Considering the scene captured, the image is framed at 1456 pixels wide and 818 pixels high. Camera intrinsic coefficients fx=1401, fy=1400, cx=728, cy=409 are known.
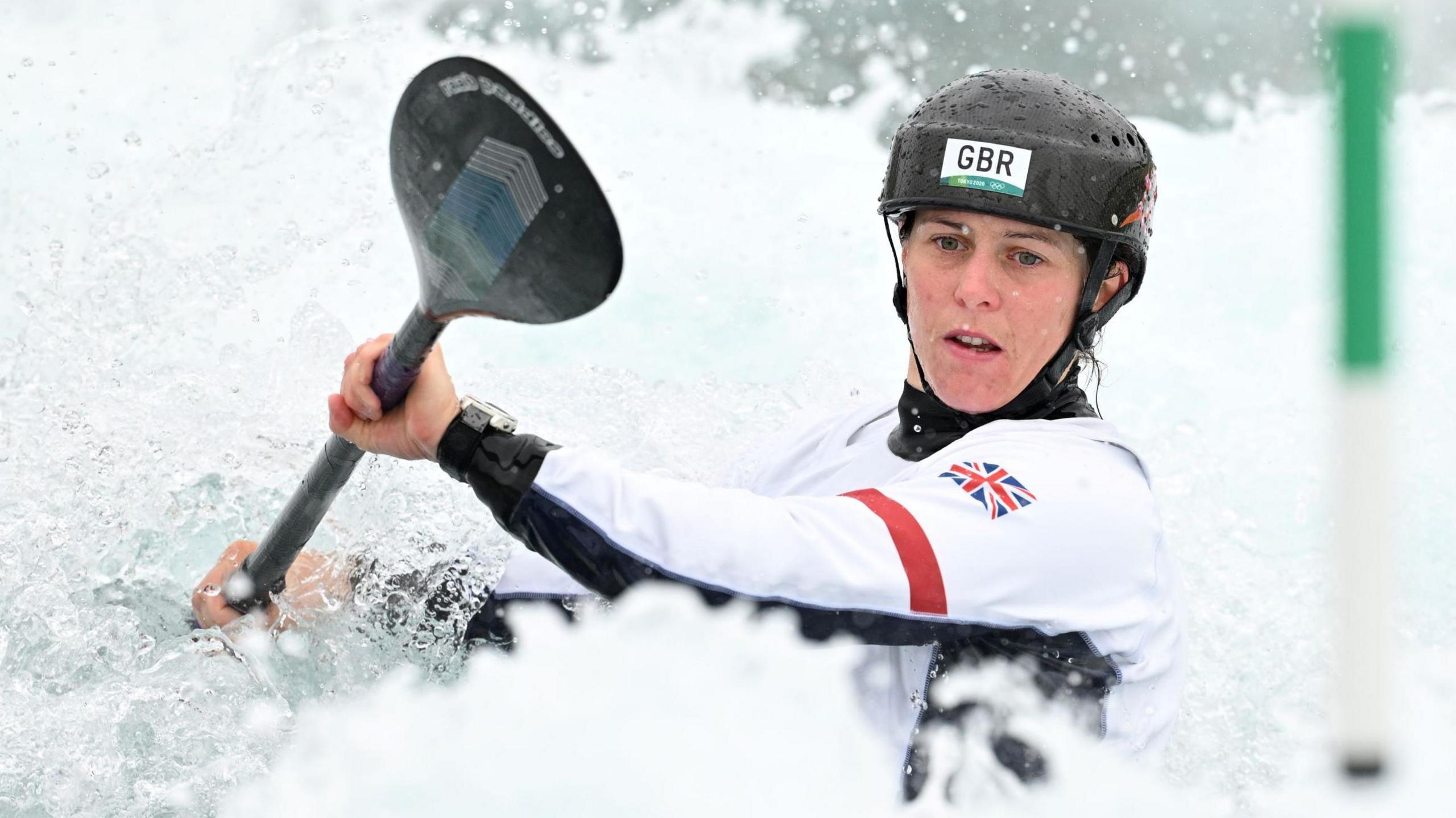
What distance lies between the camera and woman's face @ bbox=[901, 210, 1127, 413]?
106 inches

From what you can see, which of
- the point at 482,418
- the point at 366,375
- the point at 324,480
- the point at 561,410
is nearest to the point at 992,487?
the point at 482,418

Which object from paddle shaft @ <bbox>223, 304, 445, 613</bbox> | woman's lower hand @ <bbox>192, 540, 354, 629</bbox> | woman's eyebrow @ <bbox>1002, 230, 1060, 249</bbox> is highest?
woman's eyebrow @ <bbox>1002, 230, 1060, 249</bbox>

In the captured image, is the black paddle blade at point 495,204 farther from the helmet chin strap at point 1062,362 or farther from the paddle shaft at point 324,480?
the helmet chin strap at point 1062,362

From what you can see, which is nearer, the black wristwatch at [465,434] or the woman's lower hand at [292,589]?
the black wristwatch at [465,434]

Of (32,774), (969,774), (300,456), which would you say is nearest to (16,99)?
(300,456)

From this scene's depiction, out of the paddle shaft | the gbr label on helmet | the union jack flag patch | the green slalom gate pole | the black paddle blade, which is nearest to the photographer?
the green slalom gate pole

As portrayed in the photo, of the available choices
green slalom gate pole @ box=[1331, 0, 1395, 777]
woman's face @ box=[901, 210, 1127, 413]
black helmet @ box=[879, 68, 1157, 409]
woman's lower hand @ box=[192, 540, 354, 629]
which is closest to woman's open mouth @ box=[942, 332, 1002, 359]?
woman's face @ box=[901, 210, 1127, 413]

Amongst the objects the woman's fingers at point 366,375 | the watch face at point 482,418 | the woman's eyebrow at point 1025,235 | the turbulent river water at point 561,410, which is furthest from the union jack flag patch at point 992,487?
the woman's fingers at point 366,375

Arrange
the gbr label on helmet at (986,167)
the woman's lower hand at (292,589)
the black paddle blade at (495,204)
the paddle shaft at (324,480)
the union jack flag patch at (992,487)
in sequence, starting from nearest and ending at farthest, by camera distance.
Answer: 1. the black paddle blade at (495,204)
2. the paddle shaft at (324,480)
3. the union jack flag patch at (992,487)
4. the gbr label on helmet at (986,167)
5. the woman's lower hand at (292,589)

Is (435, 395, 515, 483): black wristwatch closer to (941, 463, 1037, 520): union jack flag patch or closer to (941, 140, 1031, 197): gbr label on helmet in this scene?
(941, 463, 1037, 520): union jack flag patch

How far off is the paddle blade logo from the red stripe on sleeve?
2.37ft

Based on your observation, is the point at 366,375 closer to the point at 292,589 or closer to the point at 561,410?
the point at 292,589

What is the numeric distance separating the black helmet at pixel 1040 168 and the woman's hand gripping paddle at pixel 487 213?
1.01 meters

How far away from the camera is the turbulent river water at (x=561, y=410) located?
233 centimetres
